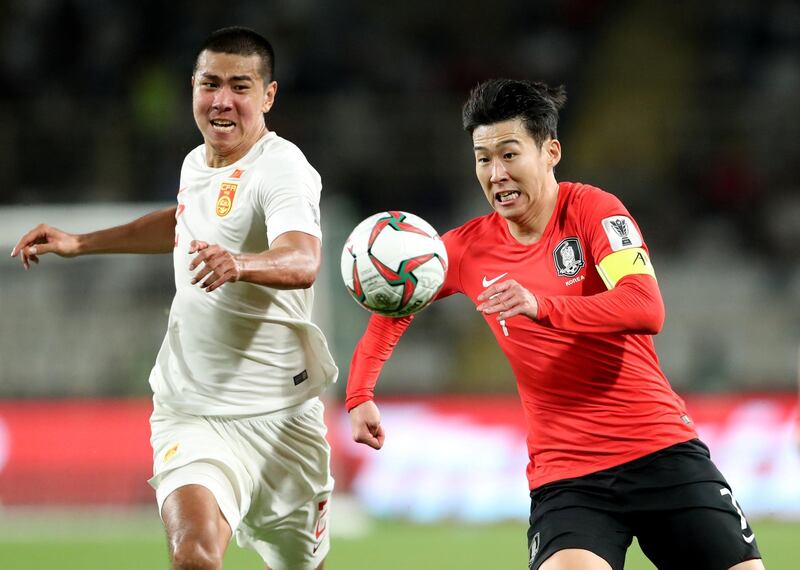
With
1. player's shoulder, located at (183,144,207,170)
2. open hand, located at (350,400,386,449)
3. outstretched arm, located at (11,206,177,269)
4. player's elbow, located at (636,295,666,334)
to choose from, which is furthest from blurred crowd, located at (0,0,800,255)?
player's elbow, located at (636,295,666,334)

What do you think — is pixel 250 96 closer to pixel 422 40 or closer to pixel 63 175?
pixel 63 175

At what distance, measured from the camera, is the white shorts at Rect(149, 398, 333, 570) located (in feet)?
15.5

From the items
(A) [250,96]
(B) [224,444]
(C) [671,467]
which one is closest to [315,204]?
(A) [250,96]

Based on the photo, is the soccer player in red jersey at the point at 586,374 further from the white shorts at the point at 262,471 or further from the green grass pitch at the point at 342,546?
the green grass pitch at the point at 342,546

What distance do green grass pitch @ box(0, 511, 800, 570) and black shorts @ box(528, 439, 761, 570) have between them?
13.3ft

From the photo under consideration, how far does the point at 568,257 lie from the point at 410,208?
10.4 m

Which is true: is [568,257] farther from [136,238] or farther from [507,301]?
[136,238]

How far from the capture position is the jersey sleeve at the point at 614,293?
4.22m

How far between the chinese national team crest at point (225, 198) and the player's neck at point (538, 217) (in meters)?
1.10

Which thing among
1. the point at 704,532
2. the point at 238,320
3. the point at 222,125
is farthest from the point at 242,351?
the point at 704,532

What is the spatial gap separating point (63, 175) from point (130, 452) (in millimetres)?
4658

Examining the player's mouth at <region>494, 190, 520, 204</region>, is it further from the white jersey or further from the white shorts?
the white shorts

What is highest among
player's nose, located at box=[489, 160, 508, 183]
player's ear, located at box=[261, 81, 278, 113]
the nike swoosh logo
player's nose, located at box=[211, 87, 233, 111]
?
player's ear, located at box=[261, 81, 278, 113]

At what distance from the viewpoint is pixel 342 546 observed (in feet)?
33.1
